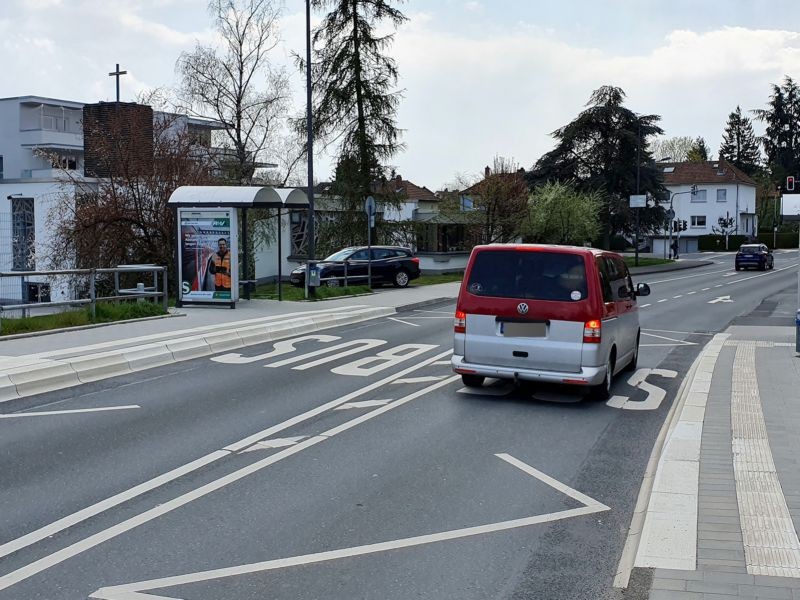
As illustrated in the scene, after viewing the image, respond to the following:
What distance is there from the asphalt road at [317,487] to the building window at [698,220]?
289 ft

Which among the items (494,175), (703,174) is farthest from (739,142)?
(494,175)

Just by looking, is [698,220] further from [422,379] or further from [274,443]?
[274,443]

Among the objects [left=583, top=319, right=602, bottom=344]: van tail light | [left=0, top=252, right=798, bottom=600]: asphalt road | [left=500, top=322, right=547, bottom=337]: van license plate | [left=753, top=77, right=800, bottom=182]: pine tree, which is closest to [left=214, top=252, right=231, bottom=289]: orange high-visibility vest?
[left=0, top=252, right=798, bottom=600]: asphalt road

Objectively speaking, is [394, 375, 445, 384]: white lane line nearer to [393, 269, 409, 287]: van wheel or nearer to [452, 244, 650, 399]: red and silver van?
[452, 244, 650, 399]: red and silver van

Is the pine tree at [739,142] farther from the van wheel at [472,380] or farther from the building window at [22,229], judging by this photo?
the van wheel at [472,380]

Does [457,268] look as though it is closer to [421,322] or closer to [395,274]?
[395,274]

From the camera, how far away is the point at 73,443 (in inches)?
324

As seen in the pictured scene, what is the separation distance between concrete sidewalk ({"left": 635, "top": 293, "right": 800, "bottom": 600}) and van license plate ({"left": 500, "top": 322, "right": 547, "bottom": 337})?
5.76ft

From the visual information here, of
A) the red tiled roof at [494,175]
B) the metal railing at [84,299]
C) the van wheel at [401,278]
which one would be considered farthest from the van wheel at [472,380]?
the red tiled roof at [494,175]

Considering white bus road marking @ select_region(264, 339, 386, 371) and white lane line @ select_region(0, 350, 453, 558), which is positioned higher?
white bus road marking @ select_region(264, 339, 386, 371)

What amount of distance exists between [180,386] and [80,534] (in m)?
5.69

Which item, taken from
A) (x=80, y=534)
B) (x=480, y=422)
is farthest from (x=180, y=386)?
(x=80, y=534)

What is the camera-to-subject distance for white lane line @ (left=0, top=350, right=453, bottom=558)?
18.5ft

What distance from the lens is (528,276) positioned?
10.6 metres
